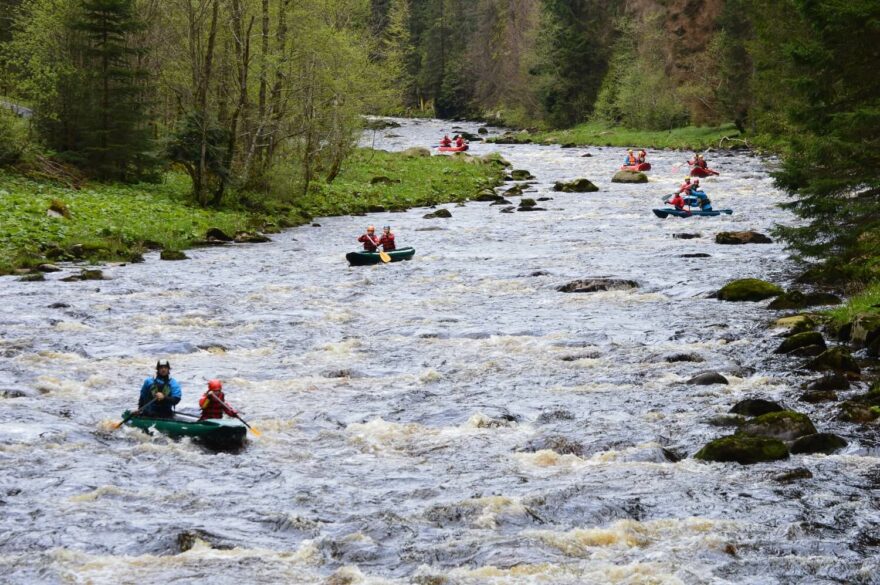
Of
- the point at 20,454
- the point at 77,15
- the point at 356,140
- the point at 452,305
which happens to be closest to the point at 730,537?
the point at 20,454

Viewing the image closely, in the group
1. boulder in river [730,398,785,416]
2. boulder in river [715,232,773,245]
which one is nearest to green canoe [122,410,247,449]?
boulder in river [730,398,785,416]

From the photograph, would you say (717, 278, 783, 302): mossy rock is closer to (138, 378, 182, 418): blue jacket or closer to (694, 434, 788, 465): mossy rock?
(694, 434, 788, 465): mossy rock

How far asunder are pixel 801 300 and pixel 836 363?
4417mm

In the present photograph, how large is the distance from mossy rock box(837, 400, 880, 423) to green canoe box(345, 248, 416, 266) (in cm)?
1492

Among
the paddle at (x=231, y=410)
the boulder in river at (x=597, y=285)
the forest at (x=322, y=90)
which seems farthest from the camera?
the boulder in river at (x=597, y=285)

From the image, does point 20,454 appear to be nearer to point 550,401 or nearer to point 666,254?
point 550,401

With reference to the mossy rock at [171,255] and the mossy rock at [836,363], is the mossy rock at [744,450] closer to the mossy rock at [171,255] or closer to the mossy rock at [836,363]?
the mossy rock at [836,363]

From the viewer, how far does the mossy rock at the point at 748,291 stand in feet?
62.7

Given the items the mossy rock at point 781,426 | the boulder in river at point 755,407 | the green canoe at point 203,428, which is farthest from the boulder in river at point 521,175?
the green canoe at point 203,428

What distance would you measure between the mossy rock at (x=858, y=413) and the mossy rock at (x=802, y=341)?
2.90 metres

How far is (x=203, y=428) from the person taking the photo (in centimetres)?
1138

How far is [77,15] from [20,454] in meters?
25.9

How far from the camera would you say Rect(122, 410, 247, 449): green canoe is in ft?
37.1

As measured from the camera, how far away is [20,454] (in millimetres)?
10695
